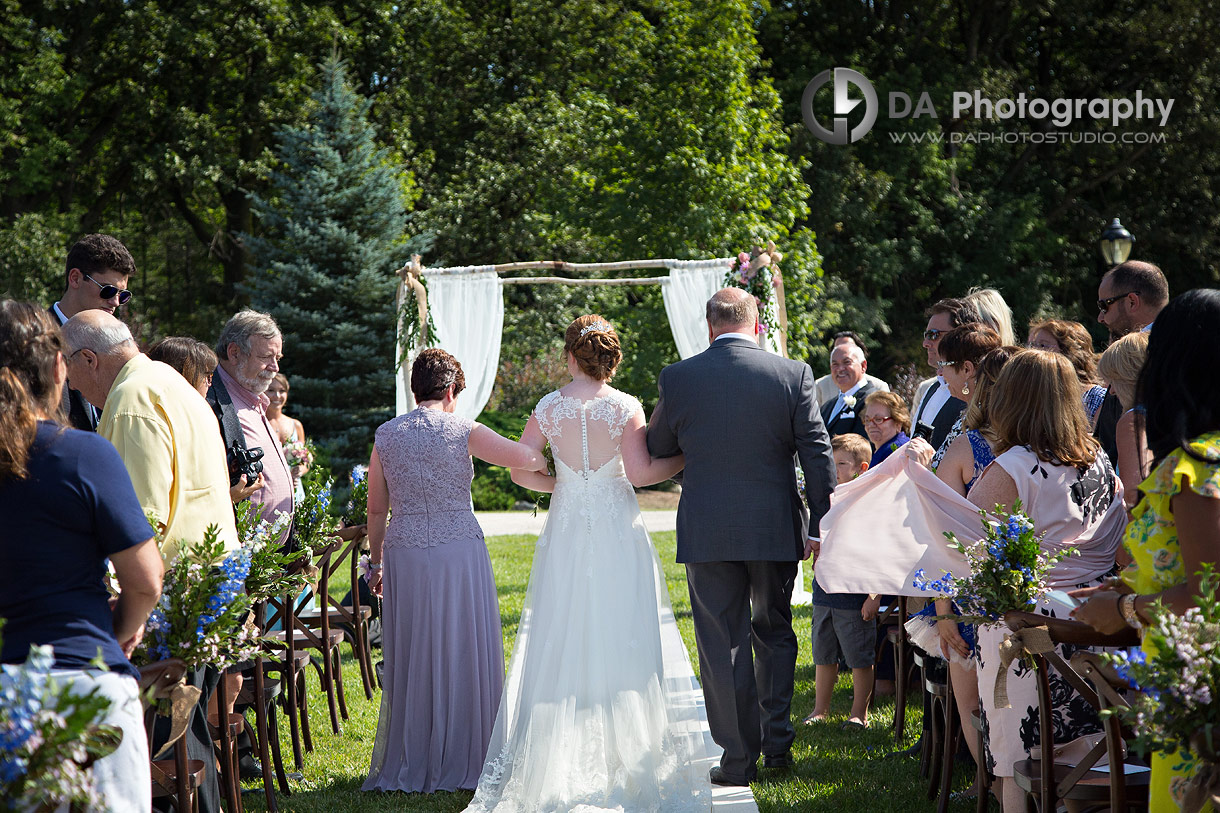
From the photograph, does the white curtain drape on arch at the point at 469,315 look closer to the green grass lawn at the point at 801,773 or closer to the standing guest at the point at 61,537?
the green grass lawn at the point at 801,773

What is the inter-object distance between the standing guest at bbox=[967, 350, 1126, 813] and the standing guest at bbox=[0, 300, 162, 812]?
2462 millimetres

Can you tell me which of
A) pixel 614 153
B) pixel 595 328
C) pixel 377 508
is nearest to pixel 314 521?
pixel 377 508

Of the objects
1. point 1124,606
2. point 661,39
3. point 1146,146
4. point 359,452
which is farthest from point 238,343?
point 1146,146

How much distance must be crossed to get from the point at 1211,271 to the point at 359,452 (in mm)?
21547

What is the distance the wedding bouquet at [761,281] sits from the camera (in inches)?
371

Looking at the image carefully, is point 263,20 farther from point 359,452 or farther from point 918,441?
point 918,441

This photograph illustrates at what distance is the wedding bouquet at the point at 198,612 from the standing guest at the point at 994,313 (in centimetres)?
358

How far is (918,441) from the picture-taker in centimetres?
423

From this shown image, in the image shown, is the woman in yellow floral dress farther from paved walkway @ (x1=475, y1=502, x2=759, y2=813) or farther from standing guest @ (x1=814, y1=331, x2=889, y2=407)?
paved walkway @ (x1=475, y1=502, x2=759, y2=813)

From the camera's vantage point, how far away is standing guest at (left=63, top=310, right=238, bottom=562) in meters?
3.22

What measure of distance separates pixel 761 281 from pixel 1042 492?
→ 637 centimetres

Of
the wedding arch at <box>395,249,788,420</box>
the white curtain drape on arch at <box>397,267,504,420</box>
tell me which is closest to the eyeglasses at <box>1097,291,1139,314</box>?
the wedding arch at <box>395,249,788,420</box>

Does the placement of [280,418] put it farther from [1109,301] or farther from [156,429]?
[1109,301]

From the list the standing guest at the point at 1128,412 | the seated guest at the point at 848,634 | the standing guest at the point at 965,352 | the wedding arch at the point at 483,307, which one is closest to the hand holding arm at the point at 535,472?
the seated guest at the point at 848,634
